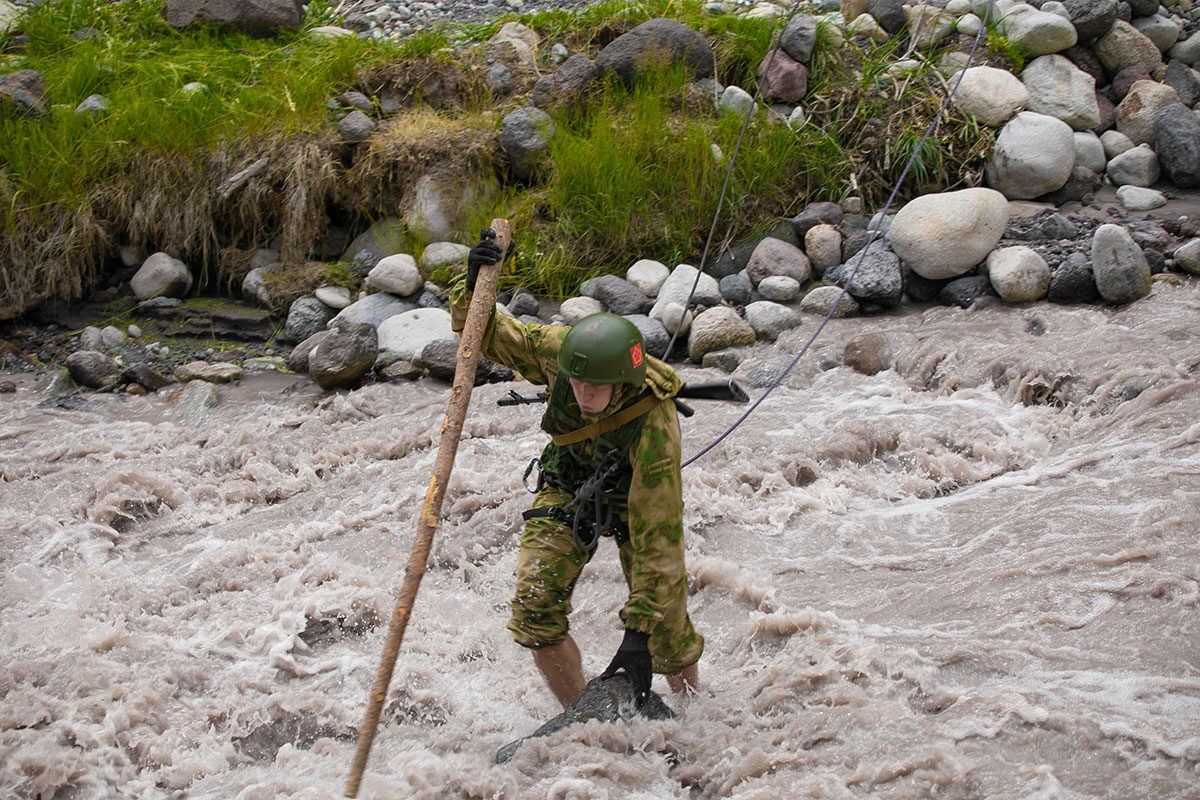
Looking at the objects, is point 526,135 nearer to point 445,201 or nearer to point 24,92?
point 445,201

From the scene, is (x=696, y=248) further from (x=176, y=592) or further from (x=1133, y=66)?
(x=176, y=592)

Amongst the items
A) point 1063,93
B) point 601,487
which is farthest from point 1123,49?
point 601,487

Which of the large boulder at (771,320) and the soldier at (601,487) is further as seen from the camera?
the large boulder at (771,320)

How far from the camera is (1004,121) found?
24.0 ft

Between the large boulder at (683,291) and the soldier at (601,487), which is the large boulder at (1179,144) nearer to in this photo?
the large boulder at (683,291)

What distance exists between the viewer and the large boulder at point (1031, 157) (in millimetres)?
6996

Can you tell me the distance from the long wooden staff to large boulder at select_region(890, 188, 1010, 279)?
4231 millimetres

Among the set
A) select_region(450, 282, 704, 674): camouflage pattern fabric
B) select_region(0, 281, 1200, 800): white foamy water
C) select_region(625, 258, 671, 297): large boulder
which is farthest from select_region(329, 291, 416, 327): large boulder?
select_region(450, 282, 704, 674): camouflage pattern fabric

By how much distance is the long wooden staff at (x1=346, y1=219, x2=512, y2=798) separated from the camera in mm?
2674

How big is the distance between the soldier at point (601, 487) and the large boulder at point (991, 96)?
5484mm

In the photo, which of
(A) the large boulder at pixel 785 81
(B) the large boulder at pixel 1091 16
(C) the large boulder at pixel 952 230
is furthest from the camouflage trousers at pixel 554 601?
(B) the large boulder at pixel 1091 16

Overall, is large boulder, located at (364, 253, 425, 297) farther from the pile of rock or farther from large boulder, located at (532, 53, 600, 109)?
large boulder, located at (532, 53, 600, 109)

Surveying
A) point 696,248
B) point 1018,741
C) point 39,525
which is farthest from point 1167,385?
point 39,525

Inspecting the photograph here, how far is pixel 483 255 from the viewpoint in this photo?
9.91 feet
